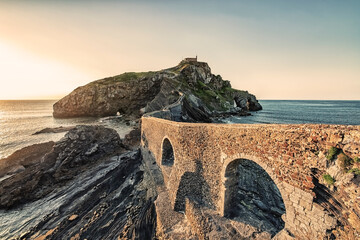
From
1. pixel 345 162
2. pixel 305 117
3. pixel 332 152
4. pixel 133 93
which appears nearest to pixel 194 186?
pixel 332 152

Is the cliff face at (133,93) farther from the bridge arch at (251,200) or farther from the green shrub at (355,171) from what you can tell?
the green shrub at (355,171)

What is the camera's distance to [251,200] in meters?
12.1

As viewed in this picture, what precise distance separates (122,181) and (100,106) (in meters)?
54.1

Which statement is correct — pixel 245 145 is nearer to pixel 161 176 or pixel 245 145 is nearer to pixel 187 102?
pixel 161 176

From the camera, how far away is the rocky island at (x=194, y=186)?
18.9 ft

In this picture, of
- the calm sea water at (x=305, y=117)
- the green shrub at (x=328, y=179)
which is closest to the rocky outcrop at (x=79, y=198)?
the green shrub at (x=328, y=179)

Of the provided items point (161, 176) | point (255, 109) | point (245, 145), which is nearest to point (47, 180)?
point (161, 176)

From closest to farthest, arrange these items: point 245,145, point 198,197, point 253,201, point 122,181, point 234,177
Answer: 1. point 245,145
2. point 234,177
3. point 198,197
4. point 253,201
5. point 122,181

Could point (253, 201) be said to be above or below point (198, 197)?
below

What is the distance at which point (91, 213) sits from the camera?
1258 centimetres

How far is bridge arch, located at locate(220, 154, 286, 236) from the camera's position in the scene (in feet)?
30.7

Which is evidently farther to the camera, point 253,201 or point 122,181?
point 122,181

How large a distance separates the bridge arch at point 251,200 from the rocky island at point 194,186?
8 centimetres

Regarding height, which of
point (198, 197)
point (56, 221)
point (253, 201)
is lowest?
point (56, 221)
